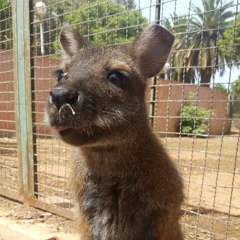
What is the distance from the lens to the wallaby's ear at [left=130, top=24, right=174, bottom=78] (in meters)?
2.70

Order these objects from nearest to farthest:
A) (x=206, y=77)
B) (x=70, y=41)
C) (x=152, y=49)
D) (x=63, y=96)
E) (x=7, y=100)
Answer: (x=63, y=96) < (x=152, y=49) < (x=70, y=41) < (x=7, y=100) < (x=206, y=77)

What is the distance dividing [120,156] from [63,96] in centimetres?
74

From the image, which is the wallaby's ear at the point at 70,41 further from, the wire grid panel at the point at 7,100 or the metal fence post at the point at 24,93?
the wire grid panel at the point at 7,100

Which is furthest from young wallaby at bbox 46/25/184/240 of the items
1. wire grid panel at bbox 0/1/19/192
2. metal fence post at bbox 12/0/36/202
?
wire grid panel at bbox 0/1/19/192

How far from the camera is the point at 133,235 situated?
2520 millimetres

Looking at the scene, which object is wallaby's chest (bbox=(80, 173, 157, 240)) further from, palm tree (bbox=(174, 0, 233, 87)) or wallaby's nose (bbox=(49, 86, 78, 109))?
palm tree (bbox=(174, 0, 233, 87))

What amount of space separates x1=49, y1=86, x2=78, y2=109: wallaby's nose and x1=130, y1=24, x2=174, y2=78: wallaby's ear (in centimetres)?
97

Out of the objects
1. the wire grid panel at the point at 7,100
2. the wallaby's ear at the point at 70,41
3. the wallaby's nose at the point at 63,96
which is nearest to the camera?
the wallaby's nose at the point at 63,96

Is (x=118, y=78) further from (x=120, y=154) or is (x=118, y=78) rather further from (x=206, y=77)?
(x=206, y=77)

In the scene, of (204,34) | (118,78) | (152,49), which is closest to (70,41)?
(152,49)

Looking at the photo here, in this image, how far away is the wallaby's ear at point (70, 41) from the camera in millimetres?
2961

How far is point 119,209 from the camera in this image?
251 cm

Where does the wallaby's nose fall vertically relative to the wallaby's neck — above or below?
above

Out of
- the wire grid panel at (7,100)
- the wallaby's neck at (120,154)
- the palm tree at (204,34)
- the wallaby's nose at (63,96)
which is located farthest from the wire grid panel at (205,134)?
the wire grid panel at (7,100)
